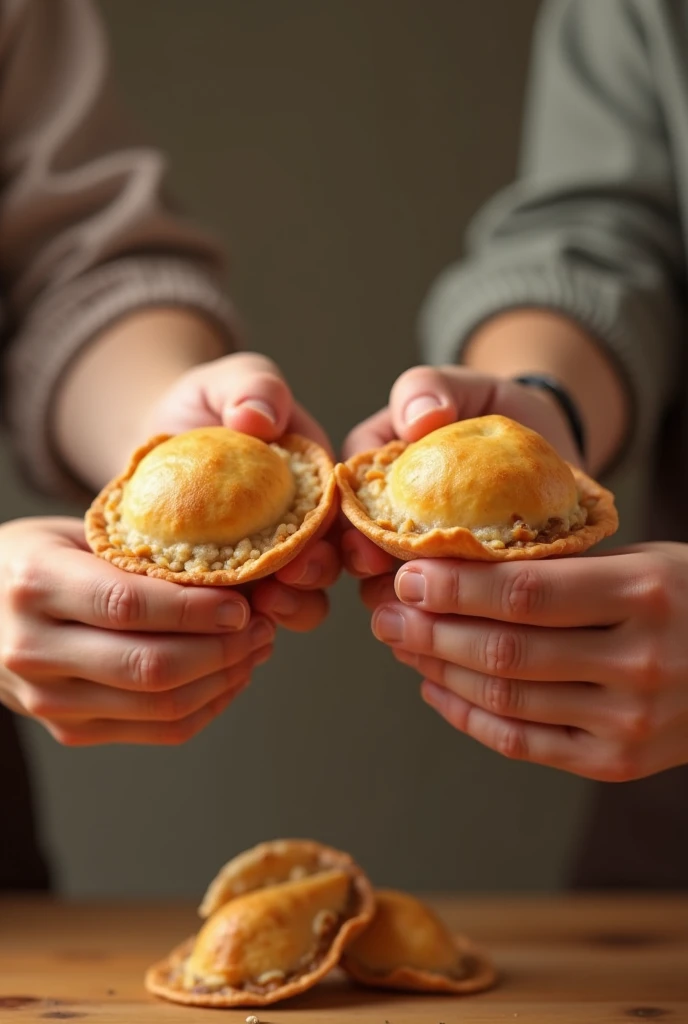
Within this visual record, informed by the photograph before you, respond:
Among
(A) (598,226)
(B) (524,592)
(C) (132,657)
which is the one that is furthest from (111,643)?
(A) (598,226)

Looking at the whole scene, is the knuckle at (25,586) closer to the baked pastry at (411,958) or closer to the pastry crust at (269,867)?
the pastry crust at (269,867)

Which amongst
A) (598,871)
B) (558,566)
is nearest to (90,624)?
(558,566)

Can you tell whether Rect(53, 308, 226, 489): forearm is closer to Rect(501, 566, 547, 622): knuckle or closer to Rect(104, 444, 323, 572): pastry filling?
Rect(104, 444, 323, 572): pastry filling

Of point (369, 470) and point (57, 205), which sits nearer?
point (369, 470)

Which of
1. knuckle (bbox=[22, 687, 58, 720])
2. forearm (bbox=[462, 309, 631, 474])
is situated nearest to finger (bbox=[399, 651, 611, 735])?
knuckle (bbox=[22, 687, 58, 720])

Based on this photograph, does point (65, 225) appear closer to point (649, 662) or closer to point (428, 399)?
point (428, 399)

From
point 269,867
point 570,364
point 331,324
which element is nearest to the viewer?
point 269,867

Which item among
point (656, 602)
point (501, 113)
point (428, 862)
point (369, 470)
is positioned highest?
point (501, 113)

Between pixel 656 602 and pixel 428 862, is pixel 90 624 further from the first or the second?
pixel 428 862
